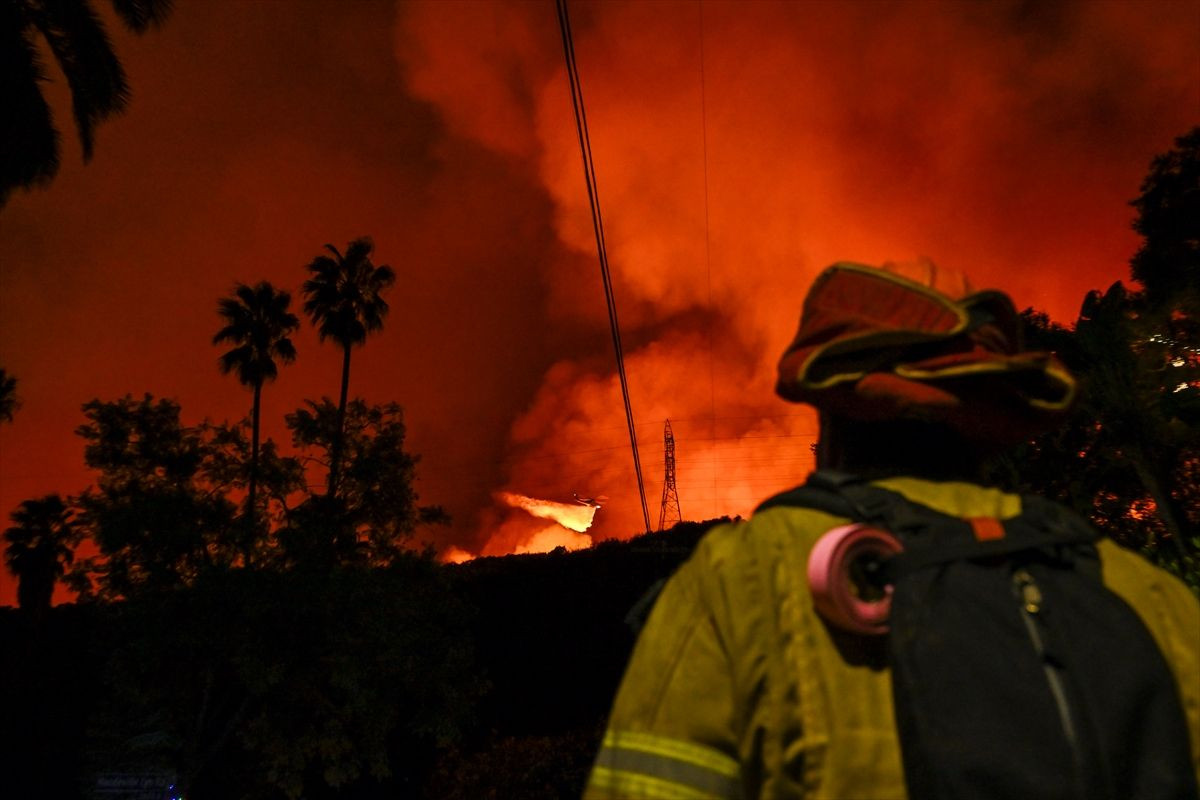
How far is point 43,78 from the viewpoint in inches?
532

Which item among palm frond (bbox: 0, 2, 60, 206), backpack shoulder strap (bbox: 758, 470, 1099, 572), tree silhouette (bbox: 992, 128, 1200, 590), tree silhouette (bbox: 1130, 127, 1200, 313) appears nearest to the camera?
backpack shoulder strap (bbox: 758, 470, 1099, 572)

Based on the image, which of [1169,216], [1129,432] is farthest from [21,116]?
[1169,216]

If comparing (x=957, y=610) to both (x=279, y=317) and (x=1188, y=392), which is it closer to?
(x=1188, y=392)

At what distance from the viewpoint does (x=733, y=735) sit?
1.26 meters

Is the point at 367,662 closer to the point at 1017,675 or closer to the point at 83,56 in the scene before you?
the point at 83,56

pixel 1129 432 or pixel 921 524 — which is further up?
pixel 1129 432

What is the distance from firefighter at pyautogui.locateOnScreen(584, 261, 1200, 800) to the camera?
124 cm

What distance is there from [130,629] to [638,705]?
56.2ft

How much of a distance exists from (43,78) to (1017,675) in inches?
657

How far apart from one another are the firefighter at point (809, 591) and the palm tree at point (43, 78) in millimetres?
15755

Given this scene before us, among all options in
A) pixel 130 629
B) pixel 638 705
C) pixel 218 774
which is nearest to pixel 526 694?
Result: pixel 218 774

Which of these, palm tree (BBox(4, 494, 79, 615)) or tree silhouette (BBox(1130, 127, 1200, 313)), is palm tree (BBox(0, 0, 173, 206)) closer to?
palm tree (BBox(4, 494, 79, 615))

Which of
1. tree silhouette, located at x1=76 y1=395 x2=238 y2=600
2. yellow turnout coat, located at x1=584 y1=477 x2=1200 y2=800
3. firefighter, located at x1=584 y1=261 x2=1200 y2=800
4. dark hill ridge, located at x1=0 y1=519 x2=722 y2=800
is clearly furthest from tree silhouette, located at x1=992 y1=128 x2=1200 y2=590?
tree silhouette, located at x1=76 y1=395 x2=238 y2=600

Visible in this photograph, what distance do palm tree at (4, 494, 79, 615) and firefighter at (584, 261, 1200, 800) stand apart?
776 inches
